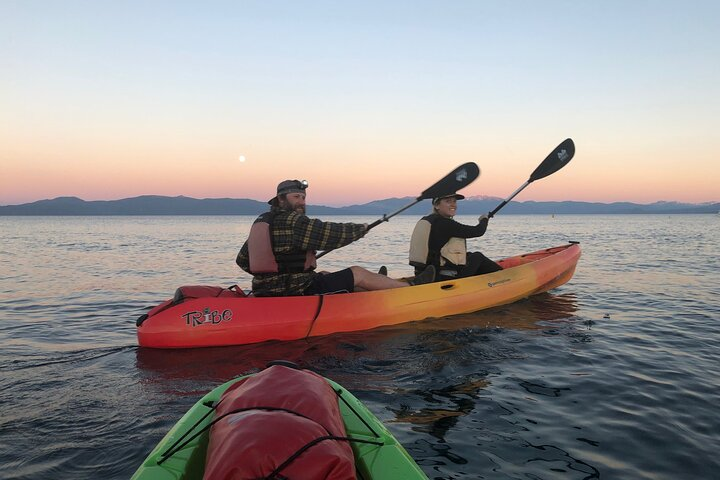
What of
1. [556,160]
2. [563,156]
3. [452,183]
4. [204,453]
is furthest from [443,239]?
[204,453]

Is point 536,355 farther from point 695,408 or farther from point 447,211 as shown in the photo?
point 447,211

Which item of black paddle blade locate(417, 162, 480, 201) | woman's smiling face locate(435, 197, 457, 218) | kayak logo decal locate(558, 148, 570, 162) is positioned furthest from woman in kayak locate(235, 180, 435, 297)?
kayak logo decal locate(558, 148, 570, 162)

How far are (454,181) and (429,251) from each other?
59.1 inches

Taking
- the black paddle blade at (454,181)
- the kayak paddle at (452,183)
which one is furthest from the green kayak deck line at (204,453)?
the black paddle blade at (454,181)

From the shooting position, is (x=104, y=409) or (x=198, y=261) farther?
(x=198, y=261)

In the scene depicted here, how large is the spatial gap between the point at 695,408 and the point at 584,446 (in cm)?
152

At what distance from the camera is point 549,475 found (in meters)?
3.37

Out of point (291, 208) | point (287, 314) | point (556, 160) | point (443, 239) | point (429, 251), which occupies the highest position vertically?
point (556, 160)

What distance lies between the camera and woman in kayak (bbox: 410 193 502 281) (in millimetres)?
8047

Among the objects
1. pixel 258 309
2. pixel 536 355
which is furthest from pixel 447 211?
pixel 258 309

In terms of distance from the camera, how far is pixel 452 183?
884 centimetres

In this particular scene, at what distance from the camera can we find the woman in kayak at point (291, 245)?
643cm

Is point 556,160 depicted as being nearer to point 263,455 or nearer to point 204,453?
point 204,453

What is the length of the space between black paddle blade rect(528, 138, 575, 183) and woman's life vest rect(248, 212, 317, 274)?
257 inches
